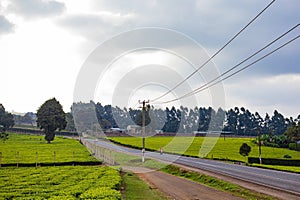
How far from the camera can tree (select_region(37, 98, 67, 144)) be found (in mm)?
99812

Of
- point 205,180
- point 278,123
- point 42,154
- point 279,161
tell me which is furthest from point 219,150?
point 278,123

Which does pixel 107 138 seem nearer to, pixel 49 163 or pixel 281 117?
pixel 49 163

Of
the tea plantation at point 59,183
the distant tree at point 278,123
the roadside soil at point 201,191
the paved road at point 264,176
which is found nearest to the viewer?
the tea plantation at point 59,183

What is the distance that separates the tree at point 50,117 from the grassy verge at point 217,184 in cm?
6008

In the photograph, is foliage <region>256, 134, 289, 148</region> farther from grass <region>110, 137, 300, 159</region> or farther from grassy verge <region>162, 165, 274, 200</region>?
grassy verge <region>162, 165, 274, 200</region>

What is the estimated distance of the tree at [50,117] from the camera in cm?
9981

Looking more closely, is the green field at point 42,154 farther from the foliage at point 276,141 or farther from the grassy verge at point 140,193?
the foliage at point 276,141

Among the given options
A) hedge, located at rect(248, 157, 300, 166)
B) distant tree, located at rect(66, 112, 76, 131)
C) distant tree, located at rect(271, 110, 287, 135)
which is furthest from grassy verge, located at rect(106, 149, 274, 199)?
distant tree, located at rect(271, 110, 287, 135)

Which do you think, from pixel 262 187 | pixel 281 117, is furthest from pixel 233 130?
pixel 262 187

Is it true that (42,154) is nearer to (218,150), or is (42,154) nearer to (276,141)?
(218,150)

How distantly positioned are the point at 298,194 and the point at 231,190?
180 inches

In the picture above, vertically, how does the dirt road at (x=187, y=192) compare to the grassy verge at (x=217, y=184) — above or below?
below

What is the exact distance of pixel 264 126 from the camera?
627 feet

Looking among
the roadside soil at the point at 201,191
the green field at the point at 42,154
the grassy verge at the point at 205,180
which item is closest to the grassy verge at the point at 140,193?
the roadside soil at the point at 201,191
